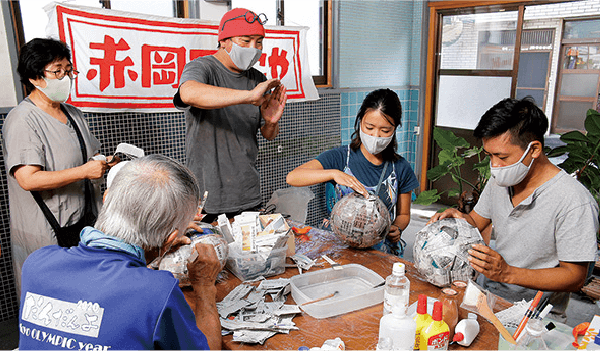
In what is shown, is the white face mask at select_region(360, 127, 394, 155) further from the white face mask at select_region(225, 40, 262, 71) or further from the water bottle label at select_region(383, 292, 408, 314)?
the water bottle label at select_region(383, 292, 408, 314)

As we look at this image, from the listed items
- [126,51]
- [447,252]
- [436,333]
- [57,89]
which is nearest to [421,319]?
[436,333]

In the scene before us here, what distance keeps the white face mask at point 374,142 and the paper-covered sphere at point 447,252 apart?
0.66 m

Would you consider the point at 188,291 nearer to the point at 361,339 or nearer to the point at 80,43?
the point at 361,339

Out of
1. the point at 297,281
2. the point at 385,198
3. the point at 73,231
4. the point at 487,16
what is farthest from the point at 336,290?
the point at 487,16

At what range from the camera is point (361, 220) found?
1.89 metres

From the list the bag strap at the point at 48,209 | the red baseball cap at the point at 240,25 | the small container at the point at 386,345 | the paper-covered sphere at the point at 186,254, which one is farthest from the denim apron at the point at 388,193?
the bag strap at the point at 48,209

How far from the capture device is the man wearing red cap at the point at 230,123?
227 cm

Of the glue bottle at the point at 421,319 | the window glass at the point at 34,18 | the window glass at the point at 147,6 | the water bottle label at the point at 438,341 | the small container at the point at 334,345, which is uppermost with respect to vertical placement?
the window glass at the point at 147,6

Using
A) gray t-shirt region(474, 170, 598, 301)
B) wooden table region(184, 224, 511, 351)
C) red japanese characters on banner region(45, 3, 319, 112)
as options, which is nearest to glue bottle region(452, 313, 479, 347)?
wooden table region(184, 224, 511, 351)

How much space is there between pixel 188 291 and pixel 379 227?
2.89ft

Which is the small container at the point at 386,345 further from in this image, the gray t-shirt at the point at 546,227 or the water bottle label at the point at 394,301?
the gray t-shirt at the point at 546,227

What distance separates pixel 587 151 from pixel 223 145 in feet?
8.75

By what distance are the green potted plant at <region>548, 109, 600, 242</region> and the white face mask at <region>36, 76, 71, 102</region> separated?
3.21m

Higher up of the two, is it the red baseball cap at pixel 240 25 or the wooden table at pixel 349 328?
the red baseball cap at pixel 240 25
